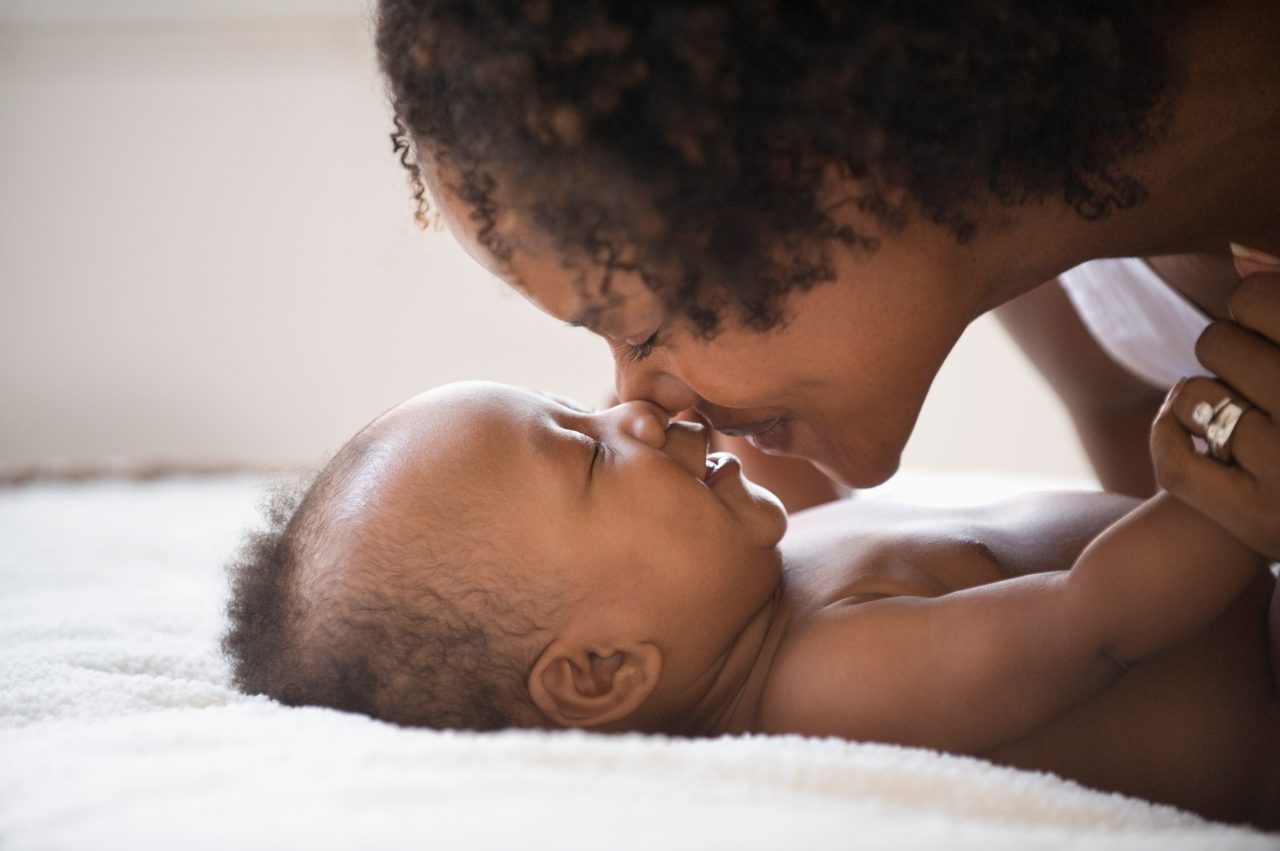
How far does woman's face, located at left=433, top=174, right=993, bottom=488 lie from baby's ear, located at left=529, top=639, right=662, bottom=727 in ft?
0.79

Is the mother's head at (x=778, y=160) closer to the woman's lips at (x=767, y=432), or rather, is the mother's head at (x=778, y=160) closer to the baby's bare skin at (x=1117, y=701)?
the woman's lips at (x=767, y=432)

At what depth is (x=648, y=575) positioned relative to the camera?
1.08m

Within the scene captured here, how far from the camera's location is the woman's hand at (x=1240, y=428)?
907 millimetres

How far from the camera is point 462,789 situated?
73cm

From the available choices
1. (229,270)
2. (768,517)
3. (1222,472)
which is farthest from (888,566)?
(229,270)

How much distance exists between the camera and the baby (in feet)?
3.22

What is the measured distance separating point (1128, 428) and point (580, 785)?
115 cm

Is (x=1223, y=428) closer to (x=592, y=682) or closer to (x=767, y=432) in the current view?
(x=767, y=432)

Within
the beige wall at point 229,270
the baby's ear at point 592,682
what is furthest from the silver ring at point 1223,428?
the beige wall at point 229,270

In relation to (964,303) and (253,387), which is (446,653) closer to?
(964,303)

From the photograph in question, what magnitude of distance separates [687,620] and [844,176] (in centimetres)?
41

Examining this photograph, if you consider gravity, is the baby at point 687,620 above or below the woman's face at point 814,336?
below

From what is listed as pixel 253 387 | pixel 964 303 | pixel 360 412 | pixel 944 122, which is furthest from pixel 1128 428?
pixel 253 387

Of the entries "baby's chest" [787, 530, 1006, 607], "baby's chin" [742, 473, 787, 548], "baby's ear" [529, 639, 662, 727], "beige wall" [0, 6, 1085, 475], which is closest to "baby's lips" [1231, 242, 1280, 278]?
"baby's chest" [787, 530, 1006, 607]
